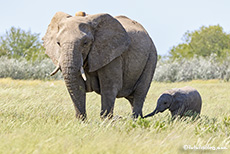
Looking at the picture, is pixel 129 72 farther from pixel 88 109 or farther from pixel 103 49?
pixel 88 109

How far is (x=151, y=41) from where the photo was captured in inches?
340

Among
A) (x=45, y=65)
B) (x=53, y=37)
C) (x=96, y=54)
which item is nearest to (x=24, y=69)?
(x=45, y=65)

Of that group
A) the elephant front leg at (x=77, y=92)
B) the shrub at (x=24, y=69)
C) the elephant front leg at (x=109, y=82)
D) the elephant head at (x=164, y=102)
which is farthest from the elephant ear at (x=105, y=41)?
the shrub at (x=24, y=69)

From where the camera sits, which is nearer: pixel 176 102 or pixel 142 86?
pixel 142 86

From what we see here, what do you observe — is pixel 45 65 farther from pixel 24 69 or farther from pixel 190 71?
pixel 190 71

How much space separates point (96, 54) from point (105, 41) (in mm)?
350

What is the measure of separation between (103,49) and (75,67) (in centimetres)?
81

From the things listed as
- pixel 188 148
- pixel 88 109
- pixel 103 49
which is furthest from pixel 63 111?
pixel 188 148

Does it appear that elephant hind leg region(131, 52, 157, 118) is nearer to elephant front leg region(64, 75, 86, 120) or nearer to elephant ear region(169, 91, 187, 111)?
elephant ear region(169, 91, 187, 111)

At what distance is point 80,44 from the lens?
250 inches

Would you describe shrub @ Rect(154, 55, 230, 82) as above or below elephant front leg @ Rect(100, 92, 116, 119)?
below

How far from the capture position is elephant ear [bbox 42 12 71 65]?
22.7 feet

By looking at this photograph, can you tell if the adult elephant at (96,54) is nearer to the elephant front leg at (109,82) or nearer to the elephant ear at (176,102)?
the elephant front leg at (109,82)

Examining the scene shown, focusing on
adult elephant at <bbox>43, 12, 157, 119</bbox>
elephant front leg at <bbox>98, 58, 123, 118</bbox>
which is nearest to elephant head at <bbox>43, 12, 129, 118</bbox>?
adult elephant at <bbox>43, 12, 157, 119</bbox>
